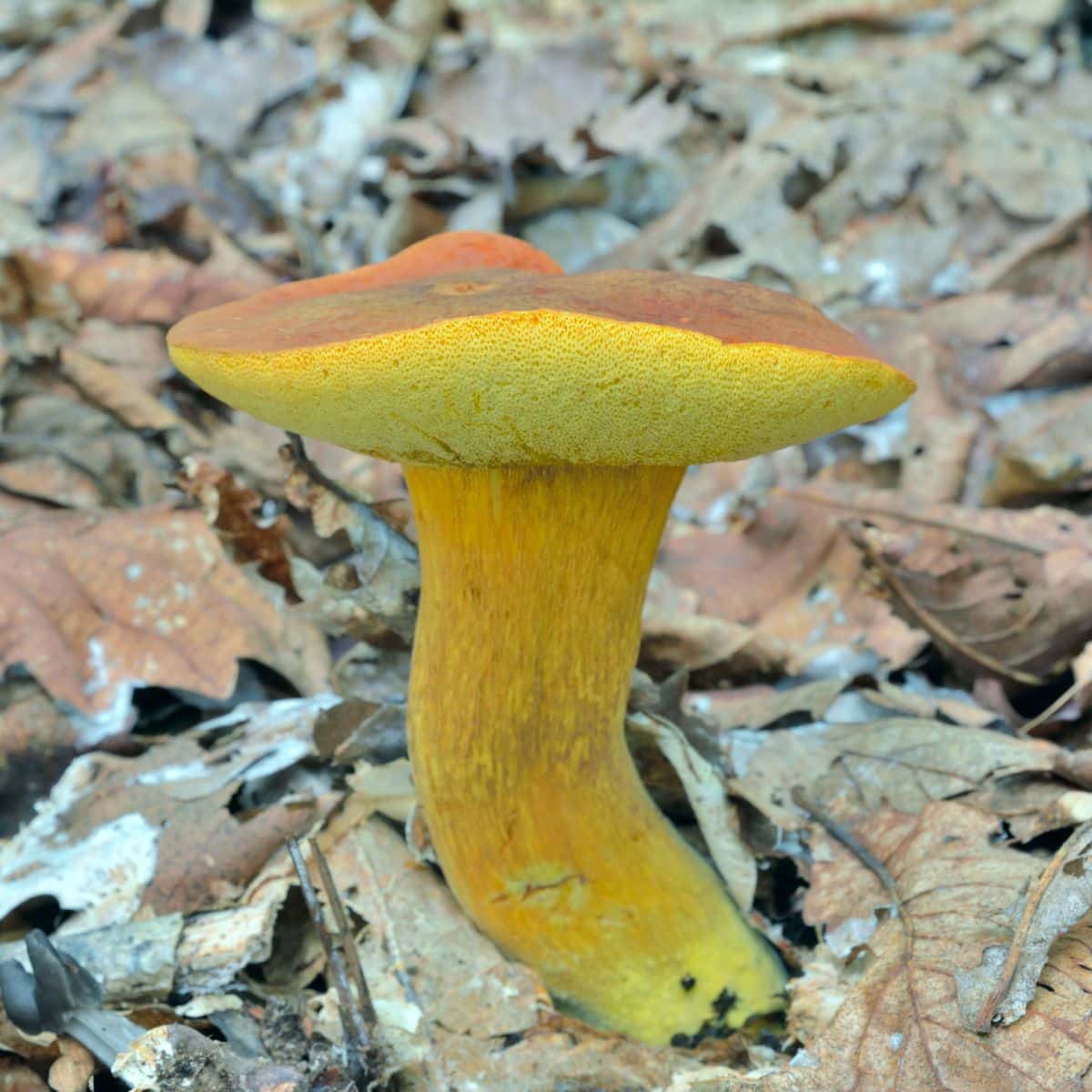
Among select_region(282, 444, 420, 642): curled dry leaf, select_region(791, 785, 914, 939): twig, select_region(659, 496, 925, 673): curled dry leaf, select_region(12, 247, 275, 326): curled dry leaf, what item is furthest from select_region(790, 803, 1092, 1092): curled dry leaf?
select_region(12, 247, 275, 326): curled dry leaf

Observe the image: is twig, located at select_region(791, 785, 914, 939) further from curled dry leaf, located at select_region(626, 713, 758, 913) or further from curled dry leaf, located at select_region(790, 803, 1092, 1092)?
curled dry leaf, located at select_region(626, 713, 758, 913)

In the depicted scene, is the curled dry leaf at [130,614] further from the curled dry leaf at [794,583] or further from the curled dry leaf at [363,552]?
the curled dry leaf at [794,583]

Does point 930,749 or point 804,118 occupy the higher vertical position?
point 804,118

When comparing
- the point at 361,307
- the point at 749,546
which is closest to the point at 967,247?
the point at 749,546

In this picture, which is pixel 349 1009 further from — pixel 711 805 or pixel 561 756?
pixel 711 805

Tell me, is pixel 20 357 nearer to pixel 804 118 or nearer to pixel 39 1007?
pixel 39 1007

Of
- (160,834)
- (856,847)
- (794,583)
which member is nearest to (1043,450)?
(794,583)

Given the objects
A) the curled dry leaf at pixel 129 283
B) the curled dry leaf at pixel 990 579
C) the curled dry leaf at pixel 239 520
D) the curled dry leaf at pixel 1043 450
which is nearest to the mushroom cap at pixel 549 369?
the curled dry leaf at pixel 239 520
